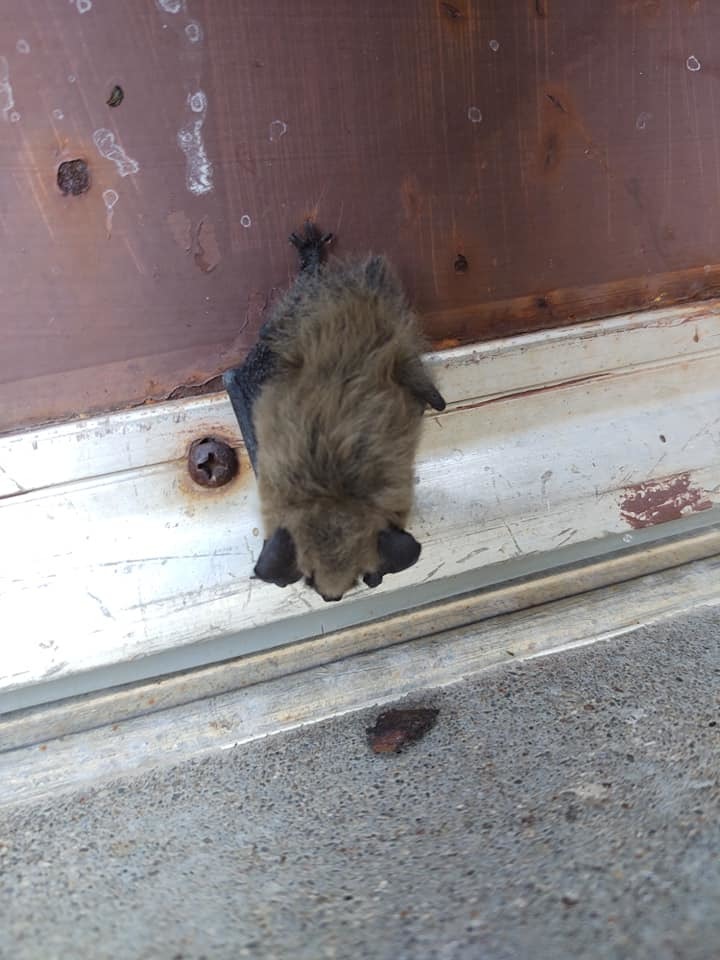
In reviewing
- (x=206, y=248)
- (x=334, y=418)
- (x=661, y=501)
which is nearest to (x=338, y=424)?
(x=334, y=418)

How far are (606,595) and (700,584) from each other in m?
0.25

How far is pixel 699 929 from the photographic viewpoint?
0.99m

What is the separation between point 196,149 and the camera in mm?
1794

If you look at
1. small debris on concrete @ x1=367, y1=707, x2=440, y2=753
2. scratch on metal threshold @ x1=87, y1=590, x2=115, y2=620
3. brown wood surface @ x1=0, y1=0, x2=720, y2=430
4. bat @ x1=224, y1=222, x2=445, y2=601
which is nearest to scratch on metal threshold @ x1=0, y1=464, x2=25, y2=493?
brown wood surface @ x1=0, y1=0, x2=720, y2=430

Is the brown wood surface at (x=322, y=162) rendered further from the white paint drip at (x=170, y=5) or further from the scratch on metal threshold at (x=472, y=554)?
the scratch on metal threshold at (x=472, y=554)

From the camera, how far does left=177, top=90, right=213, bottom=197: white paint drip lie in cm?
176

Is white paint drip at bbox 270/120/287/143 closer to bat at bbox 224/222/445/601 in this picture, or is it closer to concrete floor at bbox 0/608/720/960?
bat at bbox 224/222/445/601

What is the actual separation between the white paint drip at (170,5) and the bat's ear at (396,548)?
52.0 inches

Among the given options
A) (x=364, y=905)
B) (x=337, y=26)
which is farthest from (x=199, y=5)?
(x=364, y=905)

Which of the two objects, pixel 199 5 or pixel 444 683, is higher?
pixel 199 5

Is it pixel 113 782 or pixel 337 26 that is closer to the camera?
pixel 113 782

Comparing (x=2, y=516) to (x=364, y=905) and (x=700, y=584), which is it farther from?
(x=700, y=584)

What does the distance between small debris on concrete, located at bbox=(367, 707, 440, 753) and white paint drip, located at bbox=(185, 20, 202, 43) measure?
1673mm

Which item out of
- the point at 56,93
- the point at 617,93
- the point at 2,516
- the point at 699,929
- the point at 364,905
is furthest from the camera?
the point at 617,93
